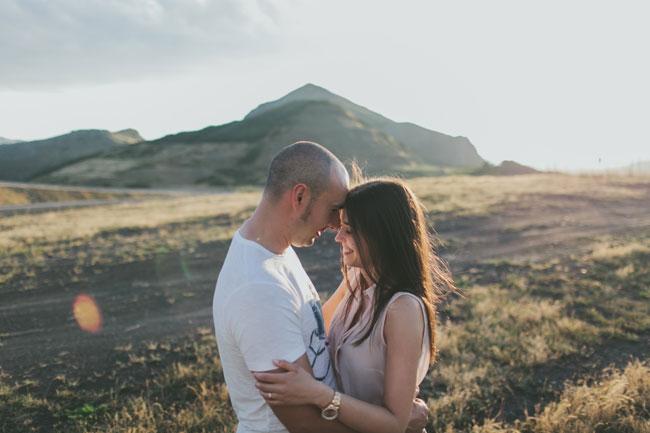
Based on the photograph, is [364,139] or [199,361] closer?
[199,361]

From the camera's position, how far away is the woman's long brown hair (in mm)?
2637

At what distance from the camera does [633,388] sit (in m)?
5.48

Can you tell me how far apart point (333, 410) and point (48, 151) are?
660ft

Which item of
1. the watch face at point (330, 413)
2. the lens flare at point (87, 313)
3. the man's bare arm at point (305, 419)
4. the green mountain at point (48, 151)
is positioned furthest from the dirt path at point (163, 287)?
the green mountain at point (48, 151)

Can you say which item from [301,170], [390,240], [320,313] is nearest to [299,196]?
[301,170]

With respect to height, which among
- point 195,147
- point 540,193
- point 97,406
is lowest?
point 97,406

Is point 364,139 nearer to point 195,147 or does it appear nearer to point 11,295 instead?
point 195,147

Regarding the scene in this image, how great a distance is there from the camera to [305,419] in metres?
2.33

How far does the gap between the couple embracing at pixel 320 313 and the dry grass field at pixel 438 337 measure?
112 inches

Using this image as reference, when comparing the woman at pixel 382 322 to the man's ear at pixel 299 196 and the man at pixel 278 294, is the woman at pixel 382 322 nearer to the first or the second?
the man at pixel 278 294

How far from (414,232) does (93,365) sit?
21.6ft

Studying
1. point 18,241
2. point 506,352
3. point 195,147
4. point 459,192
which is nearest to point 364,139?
point 195,147

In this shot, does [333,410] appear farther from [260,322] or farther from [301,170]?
[301,170]

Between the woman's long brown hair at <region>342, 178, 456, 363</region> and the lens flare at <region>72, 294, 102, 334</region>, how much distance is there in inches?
311
